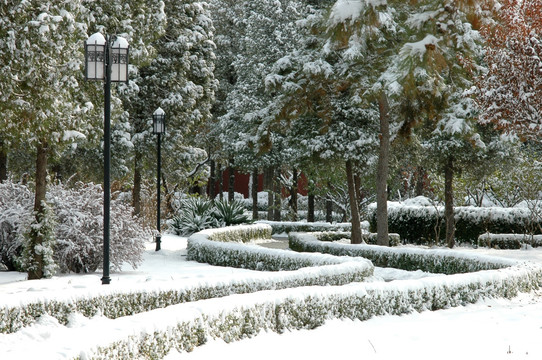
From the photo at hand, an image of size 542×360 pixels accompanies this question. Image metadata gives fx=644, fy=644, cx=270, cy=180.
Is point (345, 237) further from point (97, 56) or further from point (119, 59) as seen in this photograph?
point (97, 56)

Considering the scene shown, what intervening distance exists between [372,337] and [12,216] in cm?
788

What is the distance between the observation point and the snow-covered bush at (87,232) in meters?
12.5

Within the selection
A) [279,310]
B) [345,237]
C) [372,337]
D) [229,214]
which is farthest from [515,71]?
[229,214]

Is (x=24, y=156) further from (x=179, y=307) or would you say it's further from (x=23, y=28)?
(x=179, y=307)

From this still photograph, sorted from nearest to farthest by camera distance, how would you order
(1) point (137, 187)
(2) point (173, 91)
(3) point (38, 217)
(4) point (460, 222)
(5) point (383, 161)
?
(3) point (38, 217), (5) point (383, 161), (4) point (460, 222), (1) point (137, 187), (2) point (173, 91)

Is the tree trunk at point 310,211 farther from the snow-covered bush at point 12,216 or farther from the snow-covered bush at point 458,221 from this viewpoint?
the snow-covered bush at point 12,216

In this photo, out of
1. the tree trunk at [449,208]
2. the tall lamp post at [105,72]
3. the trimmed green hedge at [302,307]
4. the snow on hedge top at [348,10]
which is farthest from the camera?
the tree trunk at [449,208]

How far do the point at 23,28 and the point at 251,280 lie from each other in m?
5.13

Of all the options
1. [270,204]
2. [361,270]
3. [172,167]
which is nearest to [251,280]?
[361,270]

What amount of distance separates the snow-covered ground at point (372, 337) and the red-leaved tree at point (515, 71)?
6.18m

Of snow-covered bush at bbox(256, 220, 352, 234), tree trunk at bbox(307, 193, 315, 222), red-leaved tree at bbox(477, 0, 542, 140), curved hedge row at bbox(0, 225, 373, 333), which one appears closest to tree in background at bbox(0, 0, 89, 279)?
curved hedge row at bbox(0, 225, 373, 333)

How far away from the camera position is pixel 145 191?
89.0ft

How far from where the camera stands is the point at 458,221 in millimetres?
23266

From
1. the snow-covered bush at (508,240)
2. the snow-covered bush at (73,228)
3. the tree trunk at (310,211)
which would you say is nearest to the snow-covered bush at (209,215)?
the snow-covered bush at (508,240)
